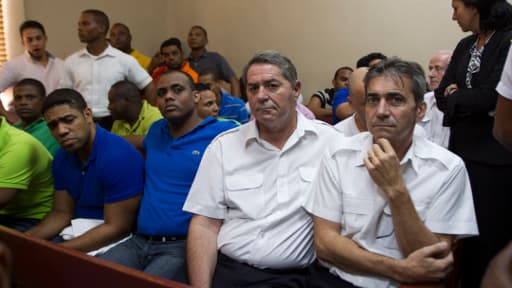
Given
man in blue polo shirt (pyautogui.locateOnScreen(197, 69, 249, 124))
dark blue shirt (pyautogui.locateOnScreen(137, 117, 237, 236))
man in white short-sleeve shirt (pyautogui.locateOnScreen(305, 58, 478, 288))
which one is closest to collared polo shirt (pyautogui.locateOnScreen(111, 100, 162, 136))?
man in blue polo shirt (pyautogui.locateOnScreen(197, 69, 249, 124))

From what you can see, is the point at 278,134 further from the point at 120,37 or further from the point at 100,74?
the point at 120,37

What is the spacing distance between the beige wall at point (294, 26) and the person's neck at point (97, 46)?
1961mm

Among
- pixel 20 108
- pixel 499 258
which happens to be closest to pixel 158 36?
pixel 20 108

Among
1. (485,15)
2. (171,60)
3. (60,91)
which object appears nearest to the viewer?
(485,15)

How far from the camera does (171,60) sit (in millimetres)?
5719

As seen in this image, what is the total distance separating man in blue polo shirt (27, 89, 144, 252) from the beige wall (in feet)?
10.9

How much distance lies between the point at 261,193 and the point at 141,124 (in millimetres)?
1616

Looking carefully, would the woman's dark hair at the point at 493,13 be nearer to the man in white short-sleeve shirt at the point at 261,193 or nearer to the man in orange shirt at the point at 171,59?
the man in white short-sleeve shirt at the point at 261,193

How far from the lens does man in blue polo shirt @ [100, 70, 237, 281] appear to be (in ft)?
7.29

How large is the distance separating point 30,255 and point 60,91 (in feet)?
3.60

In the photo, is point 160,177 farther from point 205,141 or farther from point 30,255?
point 30,255

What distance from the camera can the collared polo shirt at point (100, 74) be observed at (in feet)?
13.0

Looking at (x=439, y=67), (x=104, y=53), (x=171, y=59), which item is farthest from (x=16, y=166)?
(x=171, y=59)

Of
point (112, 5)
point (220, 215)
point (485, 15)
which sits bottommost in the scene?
point (220, 215)
